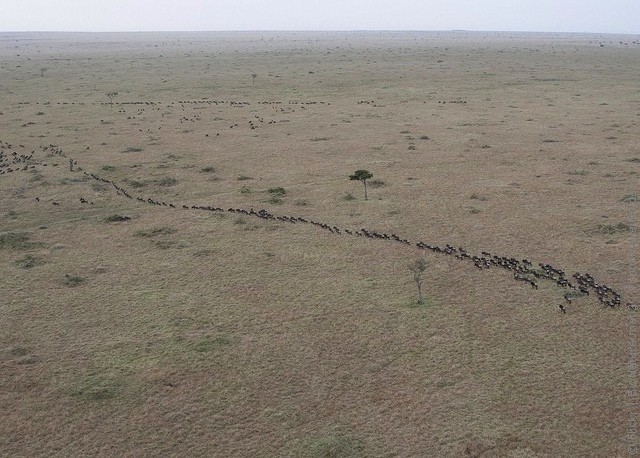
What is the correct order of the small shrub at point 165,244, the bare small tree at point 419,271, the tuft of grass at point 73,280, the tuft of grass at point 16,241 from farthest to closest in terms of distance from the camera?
the small shrub at point 165,244 < the tuft of grass at point 16,241 < the tuft of grass at point 73,280 < the bare small tree at point 419,271

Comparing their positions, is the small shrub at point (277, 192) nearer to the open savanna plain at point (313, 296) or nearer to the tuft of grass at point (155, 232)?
the open savanna plain at point (313, 296)

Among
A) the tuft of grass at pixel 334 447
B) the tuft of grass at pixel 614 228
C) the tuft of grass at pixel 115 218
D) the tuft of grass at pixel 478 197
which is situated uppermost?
the tuft of grass at pixel 478 197

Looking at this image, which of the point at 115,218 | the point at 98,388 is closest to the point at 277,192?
the point at 115,218

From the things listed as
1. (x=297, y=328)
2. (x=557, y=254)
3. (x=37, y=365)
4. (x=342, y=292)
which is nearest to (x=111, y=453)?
(x=37, y=365)

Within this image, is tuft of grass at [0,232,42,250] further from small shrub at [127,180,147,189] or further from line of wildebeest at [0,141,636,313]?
small shrub at [127,180,147,189]

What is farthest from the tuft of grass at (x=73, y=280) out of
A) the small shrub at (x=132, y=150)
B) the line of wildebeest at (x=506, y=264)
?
the small shrub at (x=132, y=150)

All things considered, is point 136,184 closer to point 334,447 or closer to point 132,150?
point 132,150
